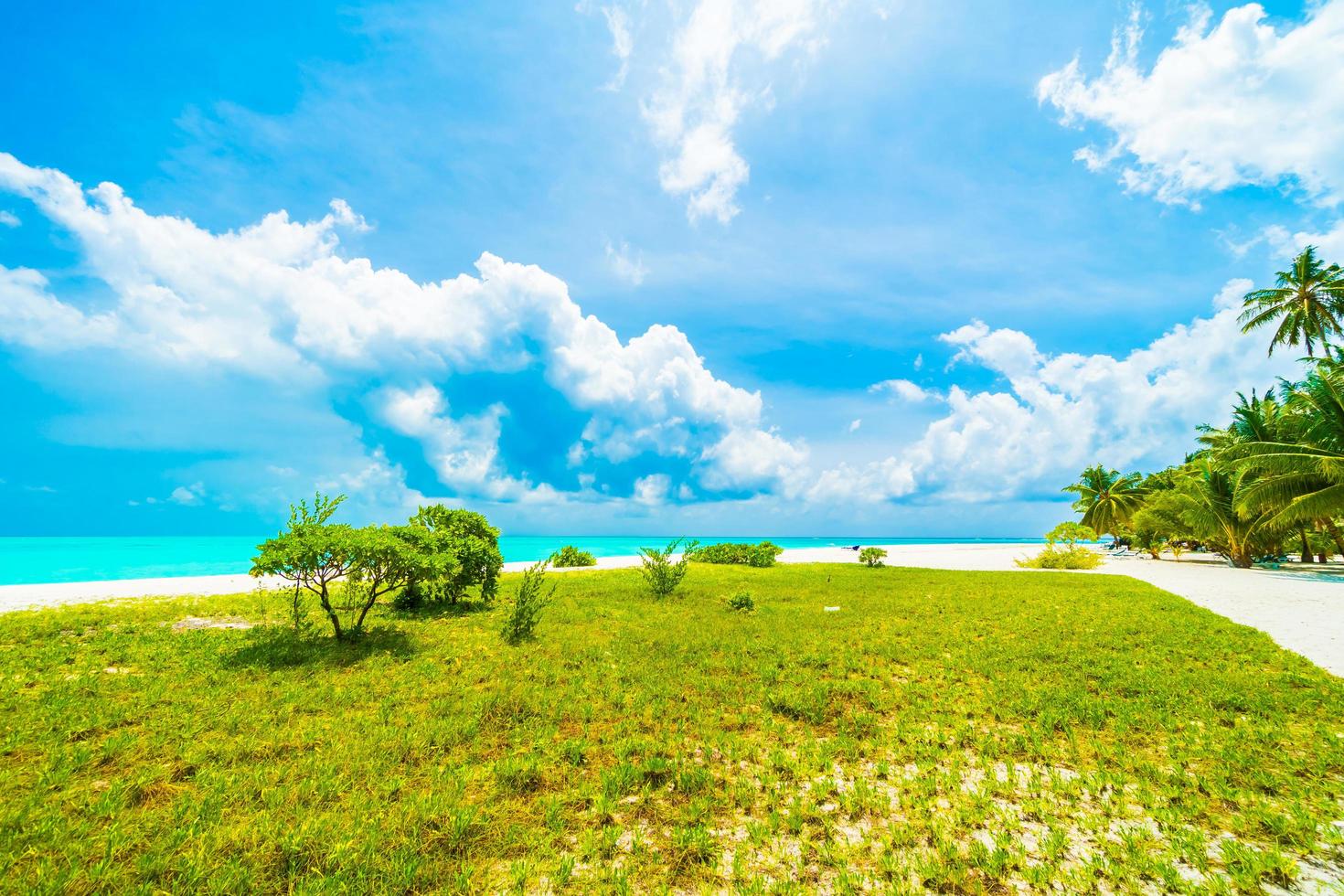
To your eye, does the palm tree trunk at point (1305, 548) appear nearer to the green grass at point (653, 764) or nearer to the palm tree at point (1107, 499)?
the palm tree at point (1107, 499)

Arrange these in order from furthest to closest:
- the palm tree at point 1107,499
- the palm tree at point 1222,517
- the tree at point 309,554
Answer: the palm tree at point 1107,499 → the palm tree at point 1222,517 → the tree at point 309,554

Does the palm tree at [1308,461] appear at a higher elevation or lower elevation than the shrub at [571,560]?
higher

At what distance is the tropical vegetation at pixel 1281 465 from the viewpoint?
2311 cm

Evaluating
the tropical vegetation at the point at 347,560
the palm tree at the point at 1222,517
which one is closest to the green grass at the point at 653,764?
the tropical vegetation at the point at 347,560

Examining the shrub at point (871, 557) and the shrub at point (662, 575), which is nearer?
the shrub at point (662, 575)

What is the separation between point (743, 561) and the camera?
34.8m

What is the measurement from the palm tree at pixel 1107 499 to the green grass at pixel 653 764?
193 ft

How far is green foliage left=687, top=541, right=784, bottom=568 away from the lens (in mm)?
33156

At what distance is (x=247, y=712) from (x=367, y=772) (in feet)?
9.22

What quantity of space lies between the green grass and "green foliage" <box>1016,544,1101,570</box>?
87.6 ft

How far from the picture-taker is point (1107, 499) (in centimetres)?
5712

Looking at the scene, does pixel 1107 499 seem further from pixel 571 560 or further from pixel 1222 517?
pixel 571 560

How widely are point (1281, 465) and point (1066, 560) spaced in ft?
39.6

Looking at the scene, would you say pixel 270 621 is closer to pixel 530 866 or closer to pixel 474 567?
pixel 474 567
